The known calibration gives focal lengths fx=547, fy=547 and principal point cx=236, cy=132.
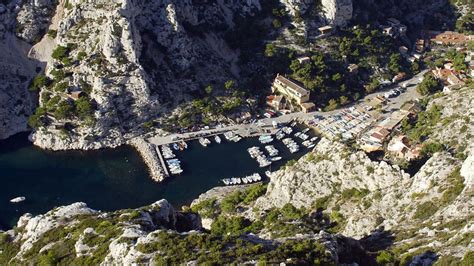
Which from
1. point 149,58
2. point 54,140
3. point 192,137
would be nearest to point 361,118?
point 192,137

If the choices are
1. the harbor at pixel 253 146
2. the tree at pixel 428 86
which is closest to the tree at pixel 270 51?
the harbor at pixel 253 146

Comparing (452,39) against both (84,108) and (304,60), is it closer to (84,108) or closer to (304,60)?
(304,60)

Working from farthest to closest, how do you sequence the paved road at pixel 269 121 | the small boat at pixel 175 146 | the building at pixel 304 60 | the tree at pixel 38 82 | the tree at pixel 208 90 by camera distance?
the building at pixel 304 60 → the tree at pixel 208 90 → the tree at pixel 38 82 → the paved road at pixel 269 121 → the small boat at pixel 175 146

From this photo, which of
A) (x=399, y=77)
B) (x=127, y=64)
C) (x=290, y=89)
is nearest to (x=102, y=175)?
(x=127, y=64)

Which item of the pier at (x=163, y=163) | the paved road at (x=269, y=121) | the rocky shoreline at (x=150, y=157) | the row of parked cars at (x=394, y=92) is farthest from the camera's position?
the row of parked cars at (x=394, y=92)

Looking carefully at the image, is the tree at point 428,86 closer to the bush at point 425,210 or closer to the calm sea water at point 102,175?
the calm sea water at point 102,175

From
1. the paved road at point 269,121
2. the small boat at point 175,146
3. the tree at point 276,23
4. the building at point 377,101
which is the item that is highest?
the tree at point 276,23

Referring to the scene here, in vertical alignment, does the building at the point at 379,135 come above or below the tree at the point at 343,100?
below

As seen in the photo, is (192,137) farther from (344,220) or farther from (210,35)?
(344,220)
